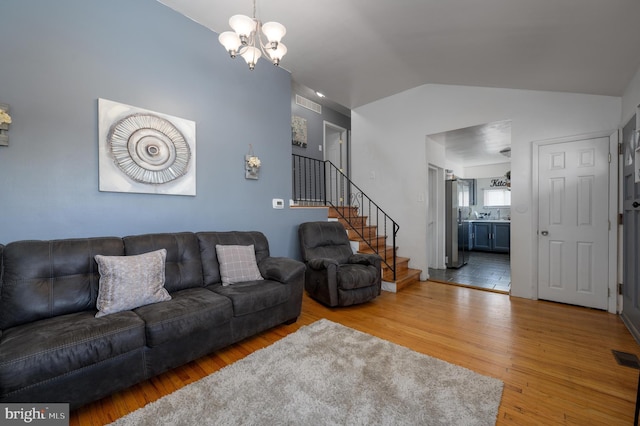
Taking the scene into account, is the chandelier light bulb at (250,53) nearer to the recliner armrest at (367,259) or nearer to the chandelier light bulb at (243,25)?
the chandelier light bulb at (243,25)

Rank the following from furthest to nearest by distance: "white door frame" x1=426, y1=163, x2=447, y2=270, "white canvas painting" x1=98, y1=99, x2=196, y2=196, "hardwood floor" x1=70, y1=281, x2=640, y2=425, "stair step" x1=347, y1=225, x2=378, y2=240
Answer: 1. "white door frame" x1=426, y1=163, x2=447, y2=270
2. "stair step" x1=347, y1=225, x2=378, y2=240
3. "white canvas painting" x1=98, y1=99, x2=196, y2=196
4. "hardwood floor" x1=70, y1=281, x2=640, y2=425

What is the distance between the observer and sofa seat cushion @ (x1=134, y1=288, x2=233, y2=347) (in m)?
1.73

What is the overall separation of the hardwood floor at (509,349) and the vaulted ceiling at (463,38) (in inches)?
98.2

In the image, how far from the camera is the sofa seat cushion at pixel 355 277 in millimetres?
3088

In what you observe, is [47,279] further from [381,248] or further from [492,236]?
[492,236]

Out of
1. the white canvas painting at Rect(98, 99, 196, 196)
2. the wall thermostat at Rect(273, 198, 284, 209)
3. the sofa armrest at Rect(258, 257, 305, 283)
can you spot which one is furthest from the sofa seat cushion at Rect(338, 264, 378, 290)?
the white canvas painting at Rect(98, 99, 196, 196)

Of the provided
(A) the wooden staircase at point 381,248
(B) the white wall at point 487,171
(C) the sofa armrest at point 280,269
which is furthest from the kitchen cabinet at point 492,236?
(C) the sofa armrest at point 280,269

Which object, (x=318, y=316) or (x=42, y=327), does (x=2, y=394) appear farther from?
(x=318, y=316)

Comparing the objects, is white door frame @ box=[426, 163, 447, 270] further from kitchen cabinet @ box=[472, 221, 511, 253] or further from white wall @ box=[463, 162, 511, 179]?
white wall @ box=[463, 162, 511, 179]

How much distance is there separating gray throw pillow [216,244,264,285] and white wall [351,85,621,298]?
293cm

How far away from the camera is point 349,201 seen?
18.6 ft

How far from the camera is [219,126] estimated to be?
126 inches

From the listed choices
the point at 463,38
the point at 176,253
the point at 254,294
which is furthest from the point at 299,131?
the point at 254,294

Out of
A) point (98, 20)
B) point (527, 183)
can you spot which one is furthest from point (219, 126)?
point (527, 183)
